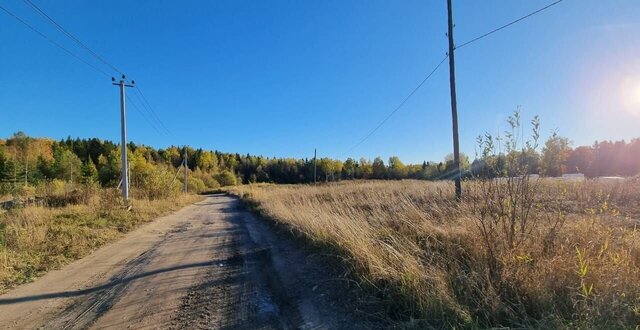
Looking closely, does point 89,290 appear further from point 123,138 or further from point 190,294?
point 123,138

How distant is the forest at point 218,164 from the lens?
4.78 m

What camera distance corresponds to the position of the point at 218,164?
127 m

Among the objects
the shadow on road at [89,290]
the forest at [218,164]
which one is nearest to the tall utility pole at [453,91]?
the forest at [218,164]

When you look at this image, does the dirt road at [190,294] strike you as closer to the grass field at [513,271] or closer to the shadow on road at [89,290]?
the shadow on road at [89,290]

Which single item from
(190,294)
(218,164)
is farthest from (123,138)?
(218,164)

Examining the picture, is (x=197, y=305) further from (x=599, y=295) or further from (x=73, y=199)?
(x=73, y=199)

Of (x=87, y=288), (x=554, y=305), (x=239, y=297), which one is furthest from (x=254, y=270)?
(x=554, y=305)

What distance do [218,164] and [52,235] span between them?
121656mm

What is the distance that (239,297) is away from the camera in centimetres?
499

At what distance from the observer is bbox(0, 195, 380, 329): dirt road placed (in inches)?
164

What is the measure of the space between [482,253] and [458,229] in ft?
4.27

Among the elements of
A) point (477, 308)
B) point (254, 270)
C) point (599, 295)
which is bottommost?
point (254, 270)

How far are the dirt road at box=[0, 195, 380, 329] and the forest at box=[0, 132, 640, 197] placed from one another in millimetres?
3207

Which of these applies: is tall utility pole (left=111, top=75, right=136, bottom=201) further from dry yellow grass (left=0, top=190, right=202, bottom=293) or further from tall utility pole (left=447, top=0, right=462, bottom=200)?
tall utility pole (left=447, top=0, right=462, bottom=200)
